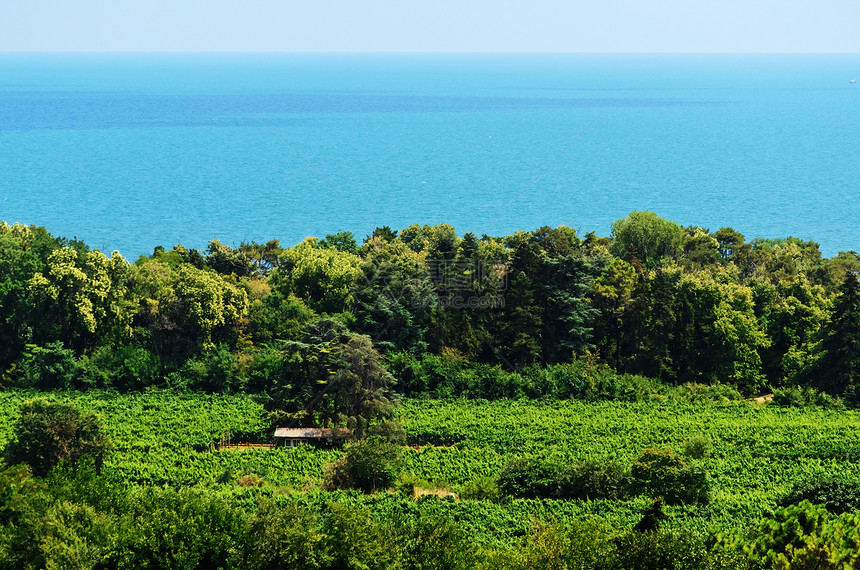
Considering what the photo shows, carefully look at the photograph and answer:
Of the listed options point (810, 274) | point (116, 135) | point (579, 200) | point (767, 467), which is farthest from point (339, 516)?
point (116, 135)

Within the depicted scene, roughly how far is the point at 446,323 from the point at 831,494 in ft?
72.1

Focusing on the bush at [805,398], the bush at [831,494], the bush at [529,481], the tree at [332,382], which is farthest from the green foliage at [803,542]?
the bush at [805,398]

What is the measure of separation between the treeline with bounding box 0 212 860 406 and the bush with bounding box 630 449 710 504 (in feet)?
41.1

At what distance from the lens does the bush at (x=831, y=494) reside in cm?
3066

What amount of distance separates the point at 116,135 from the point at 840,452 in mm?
149843

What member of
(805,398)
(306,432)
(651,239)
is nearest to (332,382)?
(306,432)

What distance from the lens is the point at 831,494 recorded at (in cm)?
3097

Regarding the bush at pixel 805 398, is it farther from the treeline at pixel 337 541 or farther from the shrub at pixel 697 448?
the treeline at pixel 337 541

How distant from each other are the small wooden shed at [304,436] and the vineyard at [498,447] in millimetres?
748

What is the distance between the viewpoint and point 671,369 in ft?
154

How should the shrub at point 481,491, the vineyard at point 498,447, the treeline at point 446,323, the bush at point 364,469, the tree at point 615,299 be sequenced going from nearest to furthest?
Result: 1. the vineyard at point 498,447
2. the shrub at point 481,491
3. the bush at point 364,469
4. the treeline at point 446,323
5. the tree at point 615,299

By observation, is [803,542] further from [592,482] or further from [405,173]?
[405,173]

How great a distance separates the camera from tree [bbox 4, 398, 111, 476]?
34094mm

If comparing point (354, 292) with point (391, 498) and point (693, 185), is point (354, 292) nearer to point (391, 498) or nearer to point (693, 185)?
point (391, 498)
